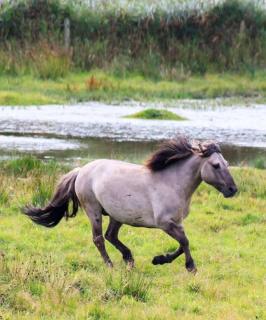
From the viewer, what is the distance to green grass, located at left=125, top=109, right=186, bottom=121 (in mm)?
21859

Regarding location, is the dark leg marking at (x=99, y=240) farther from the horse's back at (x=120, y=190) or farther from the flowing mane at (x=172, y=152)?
the flowing mane at (x=172, y=152)

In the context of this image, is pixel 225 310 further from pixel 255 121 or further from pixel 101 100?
pixel 101 100

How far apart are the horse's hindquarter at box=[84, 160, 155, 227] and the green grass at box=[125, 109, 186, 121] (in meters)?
12.5

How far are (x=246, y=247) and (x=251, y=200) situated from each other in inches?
105

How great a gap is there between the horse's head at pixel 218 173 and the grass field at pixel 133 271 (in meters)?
0.83

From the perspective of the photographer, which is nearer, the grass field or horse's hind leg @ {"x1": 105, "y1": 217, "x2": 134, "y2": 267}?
the grass field

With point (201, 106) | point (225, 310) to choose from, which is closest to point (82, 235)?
point (225, 310)

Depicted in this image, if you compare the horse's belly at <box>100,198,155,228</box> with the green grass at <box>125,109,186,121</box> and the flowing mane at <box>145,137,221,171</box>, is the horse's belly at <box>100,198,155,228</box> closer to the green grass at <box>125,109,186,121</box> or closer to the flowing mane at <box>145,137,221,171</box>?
the flowing mane at <box>145,137,221,171</box>

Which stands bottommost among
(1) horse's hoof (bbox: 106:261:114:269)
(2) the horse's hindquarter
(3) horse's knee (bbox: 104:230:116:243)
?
(1) horse's hoof (bbox: 106:261:114:269)

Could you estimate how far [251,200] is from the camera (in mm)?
12852

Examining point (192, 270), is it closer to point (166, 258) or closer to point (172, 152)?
point (166, 258)

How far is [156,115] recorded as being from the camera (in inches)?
→ 865

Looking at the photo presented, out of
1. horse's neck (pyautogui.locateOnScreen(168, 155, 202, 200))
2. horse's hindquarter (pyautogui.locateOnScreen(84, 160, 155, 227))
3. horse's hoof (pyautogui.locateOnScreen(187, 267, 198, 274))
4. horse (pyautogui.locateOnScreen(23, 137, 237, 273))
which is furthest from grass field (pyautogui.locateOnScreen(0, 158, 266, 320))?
horse's neck (pyautogui.locateOnScreen(168, 155, 202, 200))

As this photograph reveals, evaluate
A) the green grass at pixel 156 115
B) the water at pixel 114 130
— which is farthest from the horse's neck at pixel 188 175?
the green grass at pixel 156 115
